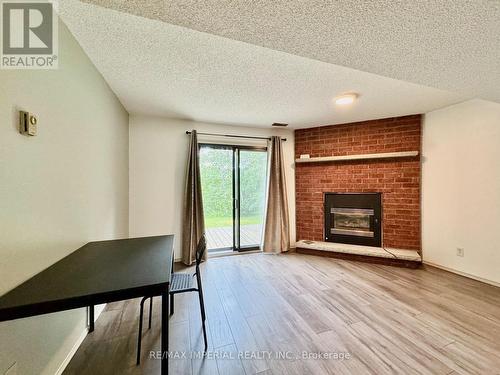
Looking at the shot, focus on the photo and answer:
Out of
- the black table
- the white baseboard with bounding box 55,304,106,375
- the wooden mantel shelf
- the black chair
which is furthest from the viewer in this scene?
the wooden mantel shelf

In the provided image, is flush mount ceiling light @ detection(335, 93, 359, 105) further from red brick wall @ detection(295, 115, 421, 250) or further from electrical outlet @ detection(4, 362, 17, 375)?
electrical outlet @ detection(4, 362, 17, 375)

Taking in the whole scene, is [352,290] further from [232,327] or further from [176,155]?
[176,155]

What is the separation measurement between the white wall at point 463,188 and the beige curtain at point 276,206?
2216 millimetres

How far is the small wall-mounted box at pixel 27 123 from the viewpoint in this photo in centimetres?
99

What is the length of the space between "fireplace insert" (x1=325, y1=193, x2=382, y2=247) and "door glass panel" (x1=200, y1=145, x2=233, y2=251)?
1849mm

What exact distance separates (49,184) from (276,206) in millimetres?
3156

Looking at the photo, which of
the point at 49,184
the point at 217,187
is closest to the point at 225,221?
the point at 217,187

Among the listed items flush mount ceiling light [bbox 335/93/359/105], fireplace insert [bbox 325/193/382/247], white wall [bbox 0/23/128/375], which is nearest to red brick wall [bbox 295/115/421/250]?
fireplace insert [bbox 325/193/382/247]

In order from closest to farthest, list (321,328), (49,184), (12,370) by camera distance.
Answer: (12,370) → (49,184) → (321,328)

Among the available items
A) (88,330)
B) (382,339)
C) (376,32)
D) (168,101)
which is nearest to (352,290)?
(382,339)

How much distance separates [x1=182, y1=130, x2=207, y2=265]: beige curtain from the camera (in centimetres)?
328

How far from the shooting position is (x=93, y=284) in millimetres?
1001

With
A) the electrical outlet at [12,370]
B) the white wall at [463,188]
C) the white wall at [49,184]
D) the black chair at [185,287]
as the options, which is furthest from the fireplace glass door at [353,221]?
the electrical outlet at [12,370]

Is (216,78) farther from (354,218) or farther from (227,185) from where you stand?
(354,218)
